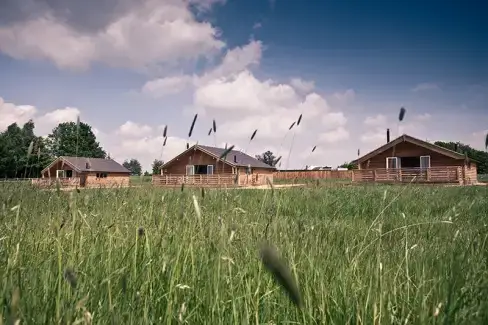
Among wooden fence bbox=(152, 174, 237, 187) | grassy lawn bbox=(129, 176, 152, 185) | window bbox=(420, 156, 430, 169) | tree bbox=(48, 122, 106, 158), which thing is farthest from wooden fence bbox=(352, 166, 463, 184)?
grassy lawn bbox=(129, 176, 152, 185)

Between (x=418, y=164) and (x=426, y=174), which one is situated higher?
(x=418, y=164)

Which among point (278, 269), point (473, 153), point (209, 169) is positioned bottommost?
point (278, 269)

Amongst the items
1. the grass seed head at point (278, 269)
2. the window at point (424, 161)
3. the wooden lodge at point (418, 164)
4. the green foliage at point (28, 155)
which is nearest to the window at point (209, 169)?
the wooden lodge at point (418, 164)

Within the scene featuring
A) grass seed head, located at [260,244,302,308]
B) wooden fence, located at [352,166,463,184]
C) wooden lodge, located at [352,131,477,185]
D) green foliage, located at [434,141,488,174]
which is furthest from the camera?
wooden lodge, located at [352,131,477,185]

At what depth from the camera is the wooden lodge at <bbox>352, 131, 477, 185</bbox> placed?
32.9 metres

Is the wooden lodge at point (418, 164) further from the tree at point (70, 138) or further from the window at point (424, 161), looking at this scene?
the tree at point (70, 138)

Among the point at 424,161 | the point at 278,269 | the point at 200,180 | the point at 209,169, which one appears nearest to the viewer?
the point at 278,269

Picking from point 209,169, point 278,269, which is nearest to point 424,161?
point 209,169

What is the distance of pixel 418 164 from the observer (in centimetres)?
3866

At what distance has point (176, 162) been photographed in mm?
48031

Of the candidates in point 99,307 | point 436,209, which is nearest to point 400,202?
point 436,209

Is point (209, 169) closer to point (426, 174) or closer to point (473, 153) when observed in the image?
point (426, 174)

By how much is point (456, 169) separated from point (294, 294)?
123 ft

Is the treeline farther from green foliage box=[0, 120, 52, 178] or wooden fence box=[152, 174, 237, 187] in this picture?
wooden fence box=[152, 174, 237, 187]
